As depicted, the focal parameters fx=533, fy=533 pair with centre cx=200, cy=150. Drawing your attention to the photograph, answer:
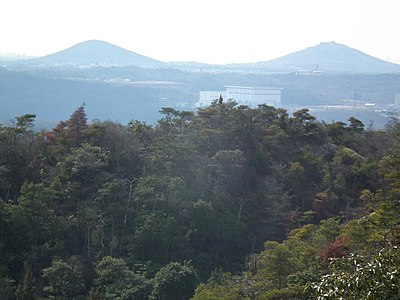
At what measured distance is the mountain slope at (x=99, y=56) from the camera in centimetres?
10275

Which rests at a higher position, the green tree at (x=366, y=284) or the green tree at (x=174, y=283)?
the green tree at (x=366, y=284)

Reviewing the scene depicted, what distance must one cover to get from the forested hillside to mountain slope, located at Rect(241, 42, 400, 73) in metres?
80.2

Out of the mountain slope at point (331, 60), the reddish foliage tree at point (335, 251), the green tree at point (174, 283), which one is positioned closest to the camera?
the reddish foliage tree at point (335, 251)

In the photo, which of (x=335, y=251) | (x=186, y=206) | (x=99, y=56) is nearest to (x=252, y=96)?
(x=186, y=206)

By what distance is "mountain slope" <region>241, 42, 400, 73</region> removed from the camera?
9781cm

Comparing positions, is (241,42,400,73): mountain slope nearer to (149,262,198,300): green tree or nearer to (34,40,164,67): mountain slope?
(34,40,164,67): mountain slope

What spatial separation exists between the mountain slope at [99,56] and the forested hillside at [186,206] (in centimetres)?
8555

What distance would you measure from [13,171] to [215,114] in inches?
278

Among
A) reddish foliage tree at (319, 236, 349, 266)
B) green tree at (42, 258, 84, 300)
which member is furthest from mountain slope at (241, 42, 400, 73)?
reddish foliage tree at (319, 236, 349, 266)

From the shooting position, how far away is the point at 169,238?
42.6ft

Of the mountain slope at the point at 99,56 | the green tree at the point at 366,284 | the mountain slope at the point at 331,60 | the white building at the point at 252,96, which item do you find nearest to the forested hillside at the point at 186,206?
the green tree at the point at 366,284

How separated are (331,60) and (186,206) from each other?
95132 millimetres

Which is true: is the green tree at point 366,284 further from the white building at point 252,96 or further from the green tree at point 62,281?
the white building at point 252,96

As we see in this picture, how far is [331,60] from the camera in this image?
4075 inches
